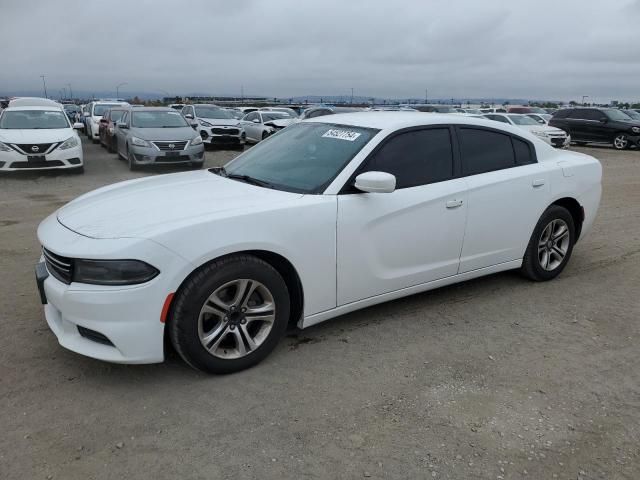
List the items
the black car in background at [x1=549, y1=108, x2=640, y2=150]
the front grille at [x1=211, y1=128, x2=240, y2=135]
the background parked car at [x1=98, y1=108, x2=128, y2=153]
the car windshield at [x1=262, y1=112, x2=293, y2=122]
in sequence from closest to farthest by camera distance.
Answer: the background parked car at [x1=98, y1=108, x2=128, y2=153], the front grille at [x1=211, y1=128, x2=240, y2=135], the car windshield at [x1=262, y1=112, x2=293, y2=122], the black car in background at [x1=549, y1=108, x2=640, y2=150]

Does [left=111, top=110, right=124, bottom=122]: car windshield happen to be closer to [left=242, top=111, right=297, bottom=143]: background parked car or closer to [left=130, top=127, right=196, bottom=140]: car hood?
[left=130, top=127, right=196, bottom=140]: car hood

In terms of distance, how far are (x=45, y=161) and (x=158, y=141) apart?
8.15 feet

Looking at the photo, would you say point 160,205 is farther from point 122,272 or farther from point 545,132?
point 545,132

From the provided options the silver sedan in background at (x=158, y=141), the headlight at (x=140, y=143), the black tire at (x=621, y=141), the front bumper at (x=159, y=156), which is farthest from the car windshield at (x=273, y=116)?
the black tire at (x=621, y=141)

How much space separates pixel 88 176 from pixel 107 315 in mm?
10186

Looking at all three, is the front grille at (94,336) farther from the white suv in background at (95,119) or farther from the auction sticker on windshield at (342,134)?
the white suv in background at (95,119)

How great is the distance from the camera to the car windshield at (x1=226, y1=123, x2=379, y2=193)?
3.75m

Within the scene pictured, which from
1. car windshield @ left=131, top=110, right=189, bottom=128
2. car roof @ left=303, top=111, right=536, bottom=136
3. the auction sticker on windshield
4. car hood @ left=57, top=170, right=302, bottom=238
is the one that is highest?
car roof @ left=303, top=111, right=536, bottom=136

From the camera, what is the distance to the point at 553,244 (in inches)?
198

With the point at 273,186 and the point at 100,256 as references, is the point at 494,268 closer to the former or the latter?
the point at 273,186

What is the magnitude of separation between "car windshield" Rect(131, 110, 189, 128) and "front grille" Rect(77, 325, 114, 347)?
11.4 metres

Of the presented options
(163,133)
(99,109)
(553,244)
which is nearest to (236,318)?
(553,244)

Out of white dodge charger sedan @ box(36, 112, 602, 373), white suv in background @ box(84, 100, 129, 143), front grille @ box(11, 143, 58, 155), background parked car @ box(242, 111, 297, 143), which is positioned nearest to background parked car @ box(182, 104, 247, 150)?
background parked car @ box(242, 111, 297, 143)

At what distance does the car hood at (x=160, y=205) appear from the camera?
10.2 ft
